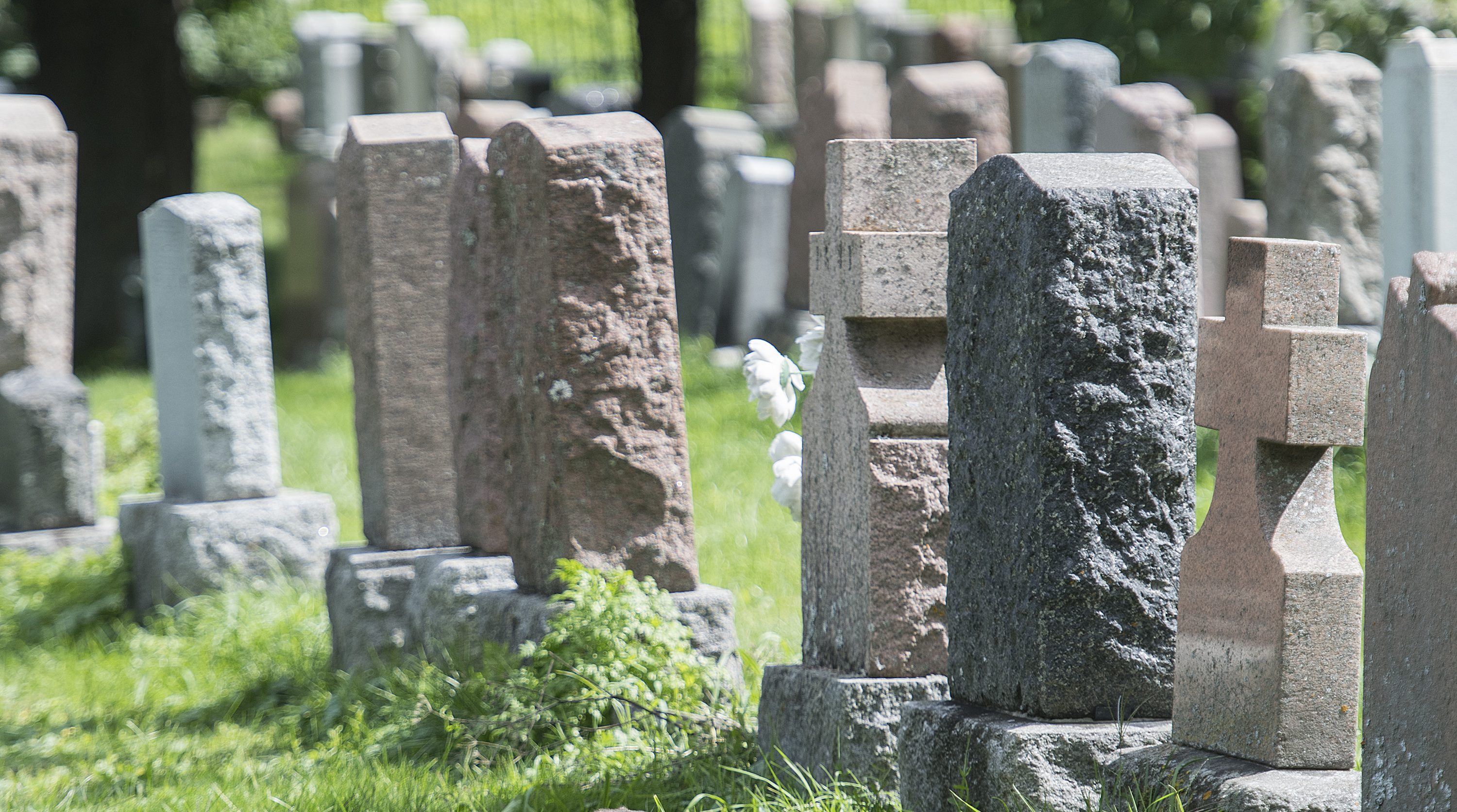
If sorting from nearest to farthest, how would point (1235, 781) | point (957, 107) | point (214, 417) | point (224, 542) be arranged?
point (1235, 781) → point (224, 542) → point (214, 417) → point (957, 107)

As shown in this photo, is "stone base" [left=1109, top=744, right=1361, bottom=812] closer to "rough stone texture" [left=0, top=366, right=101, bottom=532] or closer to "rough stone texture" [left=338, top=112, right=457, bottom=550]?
"rough stone texture" [left=338, top=112, right=457, bottom=550]

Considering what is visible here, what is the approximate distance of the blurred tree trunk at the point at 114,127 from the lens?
12547 mm

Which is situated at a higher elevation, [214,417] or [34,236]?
[34,236]

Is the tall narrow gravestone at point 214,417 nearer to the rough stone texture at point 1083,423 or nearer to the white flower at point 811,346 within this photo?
the white flower at point 811,346

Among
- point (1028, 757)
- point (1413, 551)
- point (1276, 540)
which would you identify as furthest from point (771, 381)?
point (1413, 551)

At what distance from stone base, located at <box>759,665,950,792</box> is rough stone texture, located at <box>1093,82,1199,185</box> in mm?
5011

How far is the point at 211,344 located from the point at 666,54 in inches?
318

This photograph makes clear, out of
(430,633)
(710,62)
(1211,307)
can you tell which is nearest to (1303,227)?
(1211,307)

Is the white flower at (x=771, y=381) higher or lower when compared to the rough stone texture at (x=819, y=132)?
lower

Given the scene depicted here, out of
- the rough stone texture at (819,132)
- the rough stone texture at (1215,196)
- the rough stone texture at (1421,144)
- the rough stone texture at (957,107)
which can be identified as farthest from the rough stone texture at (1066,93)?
the rough stone texture at (1421,144)

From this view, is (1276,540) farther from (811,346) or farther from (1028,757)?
(811,346)

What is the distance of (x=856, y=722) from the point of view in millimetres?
3199

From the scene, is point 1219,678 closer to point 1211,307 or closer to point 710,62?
point 1211,307

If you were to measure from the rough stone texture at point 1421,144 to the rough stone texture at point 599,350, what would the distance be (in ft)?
12.1
